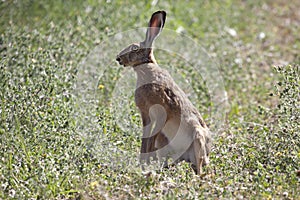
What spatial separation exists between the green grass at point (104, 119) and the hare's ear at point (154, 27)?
3.13 feet

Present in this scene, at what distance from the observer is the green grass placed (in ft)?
17.4

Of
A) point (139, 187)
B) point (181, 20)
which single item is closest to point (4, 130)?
point (139, 187)

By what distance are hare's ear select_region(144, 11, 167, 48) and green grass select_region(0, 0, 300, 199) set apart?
0.95 meters

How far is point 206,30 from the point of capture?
10.6 metres

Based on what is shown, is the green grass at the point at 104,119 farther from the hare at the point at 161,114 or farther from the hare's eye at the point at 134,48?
the hare's eye at the point at 134,48

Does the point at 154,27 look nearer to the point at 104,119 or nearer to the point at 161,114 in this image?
the point at 161,114

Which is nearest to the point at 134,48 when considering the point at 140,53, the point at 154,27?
the point at 140,53

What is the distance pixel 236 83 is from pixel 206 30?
1.91 meters

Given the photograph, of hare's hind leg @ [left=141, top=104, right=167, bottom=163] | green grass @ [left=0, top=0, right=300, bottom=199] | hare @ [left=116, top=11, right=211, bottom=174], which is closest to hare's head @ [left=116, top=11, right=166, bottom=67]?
hare @ [left=116, top=11, right=211, bottom=174]

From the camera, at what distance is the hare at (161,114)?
5.72 meters

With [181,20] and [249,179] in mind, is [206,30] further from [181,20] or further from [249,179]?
[249,179]

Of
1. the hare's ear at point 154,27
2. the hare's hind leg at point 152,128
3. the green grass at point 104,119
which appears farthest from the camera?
the hare's ear at point 154,27

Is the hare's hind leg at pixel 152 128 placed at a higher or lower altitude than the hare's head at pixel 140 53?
lower

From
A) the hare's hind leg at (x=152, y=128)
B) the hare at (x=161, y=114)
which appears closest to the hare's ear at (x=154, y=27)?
the hare at (x=161, y=114)
